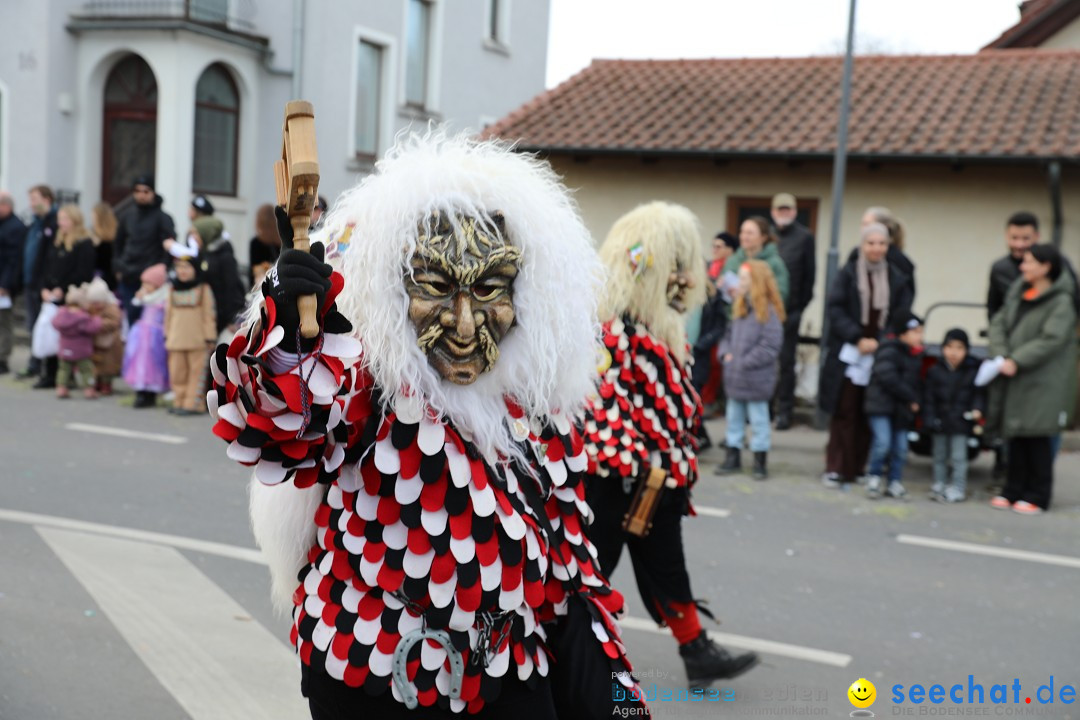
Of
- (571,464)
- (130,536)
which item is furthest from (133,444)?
(571,464)

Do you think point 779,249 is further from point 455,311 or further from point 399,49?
point 399,49

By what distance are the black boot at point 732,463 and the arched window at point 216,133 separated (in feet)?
43.9

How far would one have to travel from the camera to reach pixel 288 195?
1990 mm

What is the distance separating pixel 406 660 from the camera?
6.88 feet

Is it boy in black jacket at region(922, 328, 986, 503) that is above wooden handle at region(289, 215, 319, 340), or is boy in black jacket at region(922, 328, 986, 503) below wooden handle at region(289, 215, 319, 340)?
below

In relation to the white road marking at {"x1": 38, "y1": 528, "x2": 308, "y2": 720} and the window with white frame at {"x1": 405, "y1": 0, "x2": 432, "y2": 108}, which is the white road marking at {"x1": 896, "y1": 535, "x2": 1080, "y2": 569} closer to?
the white road marking at {"x1": 38, "y1": 528, "x2": 308, "y2": 720}

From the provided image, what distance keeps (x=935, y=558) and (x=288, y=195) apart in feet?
17.2

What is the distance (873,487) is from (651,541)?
432 cm

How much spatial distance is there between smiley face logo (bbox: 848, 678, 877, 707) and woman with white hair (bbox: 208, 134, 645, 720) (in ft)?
6.66

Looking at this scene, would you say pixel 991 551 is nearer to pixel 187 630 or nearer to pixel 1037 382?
pixel 1037 382

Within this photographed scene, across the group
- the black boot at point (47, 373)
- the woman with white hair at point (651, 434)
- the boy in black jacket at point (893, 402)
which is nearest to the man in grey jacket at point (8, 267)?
the black boot at point (47, 373)

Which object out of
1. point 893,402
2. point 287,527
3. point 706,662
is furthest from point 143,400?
point 287,527

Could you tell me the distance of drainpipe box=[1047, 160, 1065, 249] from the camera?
11.6 meters

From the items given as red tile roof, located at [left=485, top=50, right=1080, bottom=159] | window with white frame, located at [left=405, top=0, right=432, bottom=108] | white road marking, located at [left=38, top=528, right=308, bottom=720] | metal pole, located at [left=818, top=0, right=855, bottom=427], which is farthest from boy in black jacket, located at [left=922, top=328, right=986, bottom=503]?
window with white frame, located at [left=405, top=0, right=432, bottom=108]
